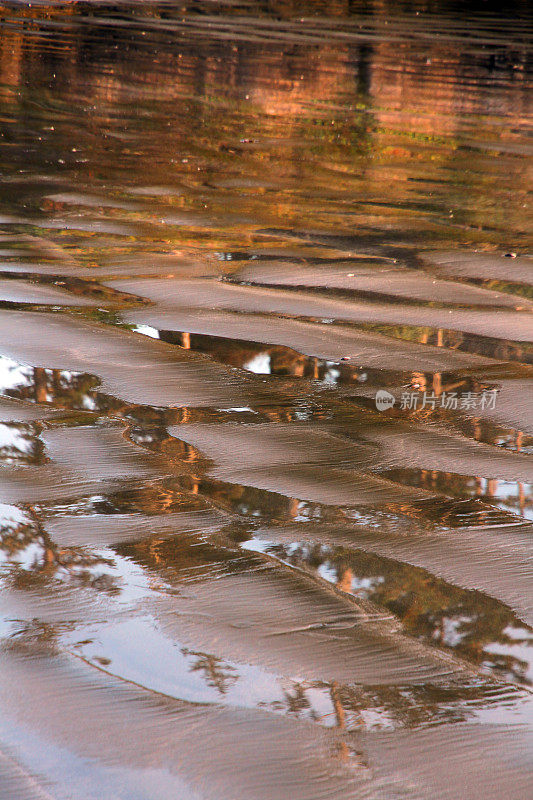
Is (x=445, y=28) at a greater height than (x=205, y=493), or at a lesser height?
greater

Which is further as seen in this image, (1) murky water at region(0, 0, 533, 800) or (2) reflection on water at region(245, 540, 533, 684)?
(2) reflection on water at region(245, 540, 533, 684)

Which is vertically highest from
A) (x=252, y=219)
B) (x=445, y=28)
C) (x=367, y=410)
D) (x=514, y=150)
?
(x=445, y=28)

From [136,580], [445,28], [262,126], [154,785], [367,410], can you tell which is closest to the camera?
[154,785]

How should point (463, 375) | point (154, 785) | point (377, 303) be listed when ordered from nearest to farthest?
1. point (154, 785)
2. point (463, 375)
3. point (377, 303)

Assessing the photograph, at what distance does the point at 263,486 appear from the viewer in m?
2.20

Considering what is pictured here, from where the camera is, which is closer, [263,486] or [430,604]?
[430,604]

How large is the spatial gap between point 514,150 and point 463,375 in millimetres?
5305

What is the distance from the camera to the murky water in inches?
56.2

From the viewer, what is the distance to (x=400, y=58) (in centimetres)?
1612

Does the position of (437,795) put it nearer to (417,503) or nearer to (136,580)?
(136,580)

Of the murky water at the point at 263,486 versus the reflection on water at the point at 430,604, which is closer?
the murky water at the point at 263,486

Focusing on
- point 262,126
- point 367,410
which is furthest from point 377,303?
point 262,126

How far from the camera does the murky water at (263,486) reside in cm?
143

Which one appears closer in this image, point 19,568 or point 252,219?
point 19,568
